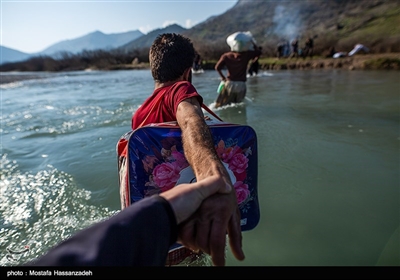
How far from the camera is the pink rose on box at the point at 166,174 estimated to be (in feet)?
5.10

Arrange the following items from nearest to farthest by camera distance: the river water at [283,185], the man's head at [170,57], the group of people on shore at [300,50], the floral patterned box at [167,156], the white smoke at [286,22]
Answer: the floral patterned box at [167,156] < the man's head at [170,57] < the river water at [283,185] < the group of people on shore at [300,50] < the white smoke at [286,22]

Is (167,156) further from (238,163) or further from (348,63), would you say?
(348,63)

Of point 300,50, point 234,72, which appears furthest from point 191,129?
point 300,50

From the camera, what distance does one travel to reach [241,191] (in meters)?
1.67

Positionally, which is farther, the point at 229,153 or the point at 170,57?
the point at 170,57

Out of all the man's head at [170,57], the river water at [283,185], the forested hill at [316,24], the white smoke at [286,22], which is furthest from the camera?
the white smoke at [286,22]

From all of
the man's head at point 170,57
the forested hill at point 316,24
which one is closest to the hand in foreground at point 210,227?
the man's head at point 170,57

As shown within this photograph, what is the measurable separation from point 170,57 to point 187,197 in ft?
3.78

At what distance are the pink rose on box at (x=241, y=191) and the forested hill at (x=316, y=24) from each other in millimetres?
23841

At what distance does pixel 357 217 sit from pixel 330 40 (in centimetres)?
2733

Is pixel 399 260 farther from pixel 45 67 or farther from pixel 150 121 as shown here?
pixel 45 67

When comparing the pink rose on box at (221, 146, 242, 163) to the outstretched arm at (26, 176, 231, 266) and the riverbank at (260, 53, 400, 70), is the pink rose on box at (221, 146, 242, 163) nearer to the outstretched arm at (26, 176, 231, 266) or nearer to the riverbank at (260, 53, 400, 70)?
the outstretched arm at (26, 176, 231, 266)

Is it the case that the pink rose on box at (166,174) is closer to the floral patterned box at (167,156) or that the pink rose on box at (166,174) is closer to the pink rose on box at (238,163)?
the floral patterned box at (167,156)

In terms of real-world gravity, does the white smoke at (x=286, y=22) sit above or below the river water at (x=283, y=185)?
above
